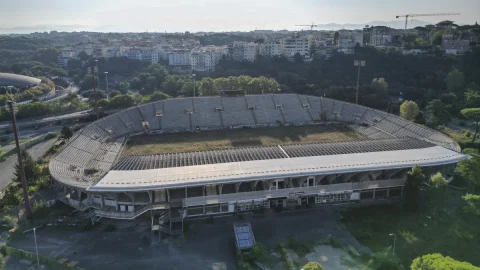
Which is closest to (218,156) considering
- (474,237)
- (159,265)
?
(159,265)

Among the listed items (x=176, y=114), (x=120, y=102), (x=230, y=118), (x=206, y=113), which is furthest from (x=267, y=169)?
(x=120, y=102)

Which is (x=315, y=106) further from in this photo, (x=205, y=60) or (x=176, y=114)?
(x=205, y=60)

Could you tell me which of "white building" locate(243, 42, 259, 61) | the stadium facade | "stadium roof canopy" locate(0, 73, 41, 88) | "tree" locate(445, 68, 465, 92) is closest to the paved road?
the stadium facade

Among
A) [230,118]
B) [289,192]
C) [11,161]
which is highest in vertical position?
[230,118]

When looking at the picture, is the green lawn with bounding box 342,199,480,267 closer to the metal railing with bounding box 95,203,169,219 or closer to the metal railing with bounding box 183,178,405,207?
the metal railing with bounding box 183,178,405,207

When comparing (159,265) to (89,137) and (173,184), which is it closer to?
(173,184)
